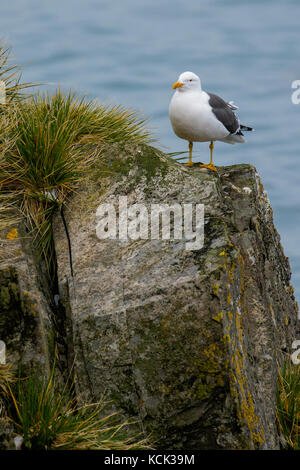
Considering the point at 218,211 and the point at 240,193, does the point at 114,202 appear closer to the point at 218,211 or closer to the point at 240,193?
the point at 218,211

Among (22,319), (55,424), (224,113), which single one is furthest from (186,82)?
(55,424)

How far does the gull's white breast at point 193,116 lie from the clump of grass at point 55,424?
9.26 feet

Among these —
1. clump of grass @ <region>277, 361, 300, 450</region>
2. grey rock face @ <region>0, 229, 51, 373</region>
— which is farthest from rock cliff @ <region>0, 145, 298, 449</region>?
clump of grass @ <region>277, 361, 300, 450</region>

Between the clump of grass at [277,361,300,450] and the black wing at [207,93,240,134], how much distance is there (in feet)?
7.86

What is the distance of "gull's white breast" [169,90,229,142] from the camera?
23.6ft

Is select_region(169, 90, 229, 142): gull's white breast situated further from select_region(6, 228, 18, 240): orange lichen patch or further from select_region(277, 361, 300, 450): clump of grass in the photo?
select_region(277, 361, 300, 450): clump of grass

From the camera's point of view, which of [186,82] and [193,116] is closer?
[193,116]

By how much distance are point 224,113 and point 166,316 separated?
256 cm

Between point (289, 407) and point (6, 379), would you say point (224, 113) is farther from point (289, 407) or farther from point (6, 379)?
point (6, 379)

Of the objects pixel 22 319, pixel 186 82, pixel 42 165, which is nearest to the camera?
pixel 22 319

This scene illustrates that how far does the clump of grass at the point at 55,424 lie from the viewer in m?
5.30

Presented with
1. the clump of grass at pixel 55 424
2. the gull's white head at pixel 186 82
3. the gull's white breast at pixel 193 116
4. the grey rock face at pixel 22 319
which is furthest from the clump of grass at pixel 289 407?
the gull's white head at pixel 186 82

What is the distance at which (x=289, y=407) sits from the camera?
675 cm
